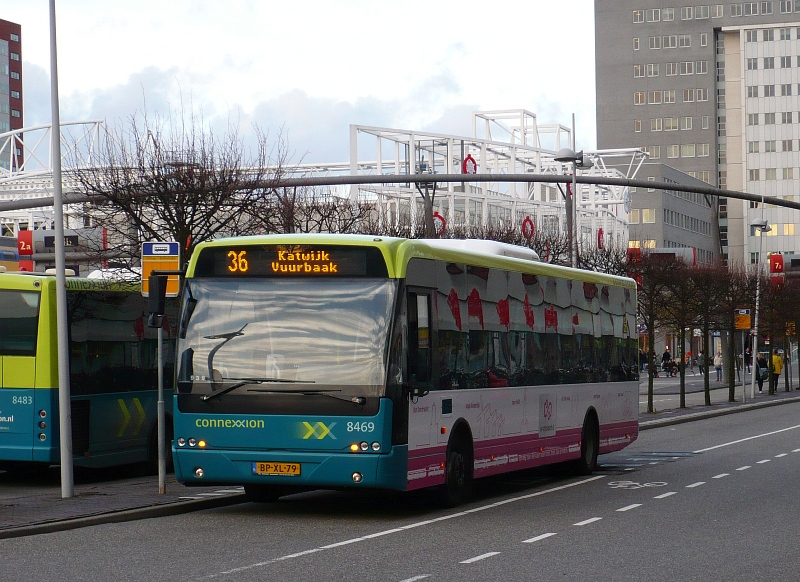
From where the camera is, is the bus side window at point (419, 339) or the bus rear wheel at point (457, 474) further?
the bus rear wheel at point (457, 474)

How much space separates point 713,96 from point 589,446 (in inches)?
5385

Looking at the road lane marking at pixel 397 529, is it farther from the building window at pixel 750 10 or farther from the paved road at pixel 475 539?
the building window at pixel 750 10

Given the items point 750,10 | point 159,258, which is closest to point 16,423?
point 159,258

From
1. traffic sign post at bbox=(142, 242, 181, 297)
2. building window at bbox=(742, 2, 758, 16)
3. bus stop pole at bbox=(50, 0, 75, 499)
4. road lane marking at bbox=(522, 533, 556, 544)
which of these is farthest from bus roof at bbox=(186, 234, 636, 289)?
building window at bbox=(742, 2, 758, 16)

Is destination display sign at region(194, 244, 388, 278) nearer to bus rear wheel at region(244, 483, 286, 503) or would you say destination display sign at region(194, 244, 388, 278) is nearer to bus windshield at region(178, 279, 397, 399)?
bus windshield at region(178, 279, 397, 399)

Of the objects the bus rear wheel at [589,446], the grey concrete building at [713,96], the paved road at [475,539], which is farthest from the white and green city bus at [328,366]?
the grey concrete building at [713,96]

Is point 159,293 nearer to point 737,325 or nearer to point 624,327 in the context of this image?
point 624,327

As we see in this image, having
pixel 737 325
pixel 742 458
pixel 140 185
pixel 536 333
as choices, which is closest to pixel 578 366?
pixel 536 333

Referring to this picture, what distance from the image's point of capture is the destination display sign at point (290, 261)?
44.7ft

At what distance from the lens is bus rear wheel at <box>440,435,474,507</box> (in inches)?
573

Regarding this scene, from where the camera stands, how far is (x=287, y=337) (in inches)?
529

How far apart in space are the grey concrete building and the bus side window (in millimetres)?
138138

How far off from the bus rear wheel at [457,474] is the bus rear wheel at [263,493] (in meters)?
1.95

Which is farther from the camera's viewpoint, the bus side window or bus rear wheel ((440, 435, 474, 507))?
bus rear wheel ((440, 435, 474, 507))
